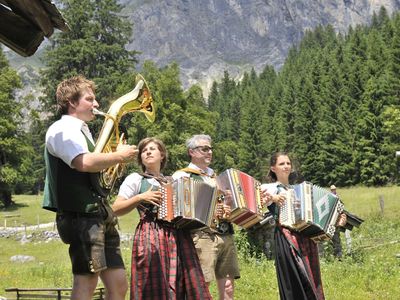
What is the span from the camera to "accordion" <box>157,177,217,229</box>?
572cm

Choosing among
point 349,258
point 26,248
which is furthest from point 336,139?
point 349,258

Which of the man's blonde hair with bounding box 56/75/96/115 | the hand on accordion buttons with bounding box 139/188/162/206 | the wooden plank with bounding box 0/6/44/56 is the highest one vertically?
the wooden plank with bounding box 0/6/44/56

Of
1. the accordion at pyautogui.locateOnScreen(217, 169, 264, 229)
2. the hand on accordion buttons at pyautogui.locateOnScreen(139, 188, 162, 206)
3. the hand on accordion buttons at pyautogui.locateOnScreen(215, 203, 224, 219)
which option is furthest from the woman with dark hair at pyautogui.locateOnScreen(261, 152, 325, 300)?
the hand on accordion buttons at pyautogui.locateOnScreen(139, 188, 162, 206)

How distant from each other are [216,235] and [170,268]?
3.90 ft

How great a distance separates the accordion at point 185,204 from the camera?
225 inches

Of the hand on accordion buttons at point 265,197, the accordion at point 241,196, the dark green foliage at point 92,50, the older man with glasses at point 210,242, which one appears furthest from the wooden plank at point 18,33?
the dark green foliage at point 92,50

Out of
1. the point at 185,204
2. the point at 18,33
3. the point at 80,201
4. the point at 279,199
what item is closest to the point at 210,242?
the point at 279,199

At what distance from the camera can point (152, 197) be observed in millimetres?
5734

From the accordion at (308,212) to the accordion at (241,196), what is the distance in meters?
0.36

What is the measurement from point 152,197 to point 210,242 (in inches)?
56.3

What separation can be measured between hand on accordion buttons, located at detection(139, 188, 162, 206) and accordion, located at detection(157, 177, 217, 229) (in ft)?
0.12

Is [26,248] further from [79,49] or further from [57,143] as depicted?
[79,49]

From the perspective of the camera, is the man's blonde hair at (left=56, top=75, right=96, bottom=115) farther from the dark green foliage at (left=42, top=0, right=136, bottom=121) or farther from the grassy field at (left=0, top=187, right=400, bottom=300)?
the dark green foliage at (left=42, top=0, right=136, bottom=121)

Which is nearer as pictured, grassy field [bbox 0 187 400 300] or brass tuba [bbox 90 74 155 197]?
brass tuba [bbox 90 74 155 197]
